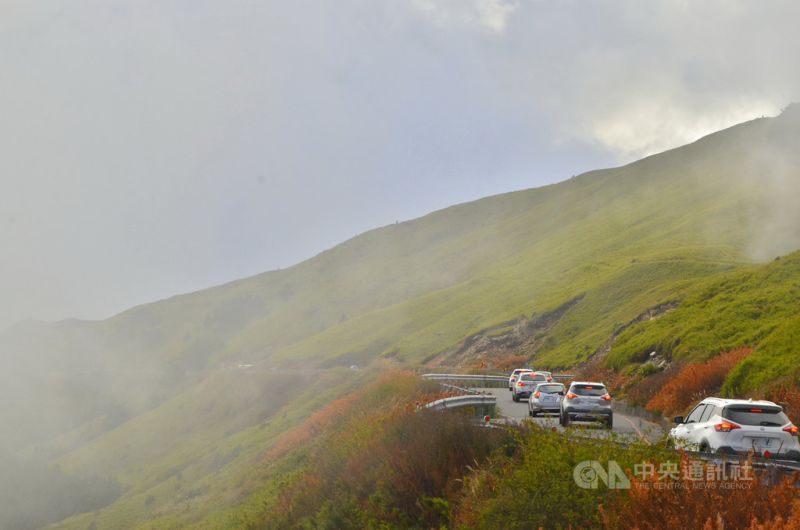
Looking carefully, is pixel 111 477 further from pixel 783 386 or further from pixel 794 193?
pixel 794 193

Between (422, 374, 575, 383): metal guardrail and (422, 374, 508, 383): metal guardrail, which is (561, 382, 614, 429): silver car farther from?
(422, 374, 575, 383): metal guardrail

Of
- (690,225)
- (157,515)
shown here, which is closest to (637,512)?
(157,515)

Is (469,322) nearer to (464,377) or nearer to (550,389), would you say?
(464,377)

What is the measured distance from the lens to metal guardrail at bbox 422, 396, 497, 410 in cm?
2050

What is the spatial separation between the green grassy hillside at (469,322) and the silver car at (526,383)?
7.00 meters

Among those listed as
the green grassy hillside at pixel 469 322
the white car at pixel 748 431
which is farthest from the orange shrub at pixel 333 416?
the white car at pixel 748 431

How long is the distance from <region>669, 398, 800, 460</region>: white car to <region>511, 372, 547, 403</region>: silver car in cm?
2604

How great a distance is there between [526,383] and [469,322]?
67.5 m

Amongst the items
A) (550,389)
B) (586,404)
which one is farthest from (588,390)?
(550,389)

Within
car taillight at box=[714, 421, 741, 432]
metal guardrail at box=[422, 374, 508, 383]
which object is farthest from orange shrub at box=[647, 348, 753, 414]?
metal guardrail at box=[422, 374, 508, 383]

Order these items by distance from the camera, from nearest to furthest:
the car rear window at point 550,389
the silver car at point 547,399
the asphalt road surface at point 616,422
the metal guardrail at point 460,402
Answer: the asphalt road surface at point 616,422 → the metal guardrail at point 460,402 → the silver car at point 547,399 → the car rear window at point 550,389

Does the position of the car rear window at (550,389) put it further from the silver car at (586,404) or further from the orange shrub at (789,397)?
the orange shrub at (789,397)

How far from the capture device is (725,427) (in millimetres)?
14953

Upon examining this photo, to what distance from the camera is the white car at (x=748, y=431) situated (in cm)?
1469
